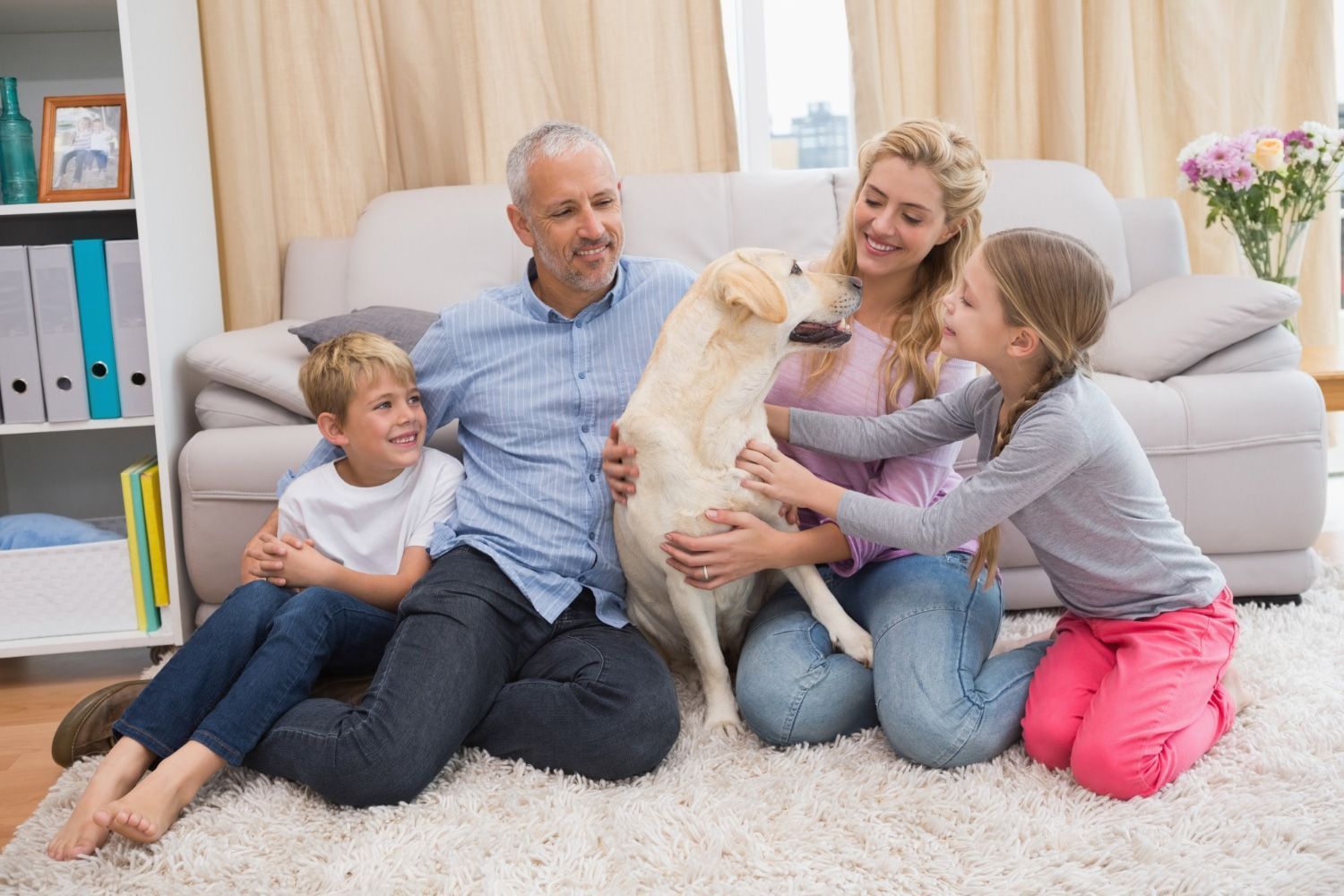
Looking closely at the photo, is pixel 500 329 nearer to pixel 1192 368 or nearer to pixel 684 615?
pixel 684 615

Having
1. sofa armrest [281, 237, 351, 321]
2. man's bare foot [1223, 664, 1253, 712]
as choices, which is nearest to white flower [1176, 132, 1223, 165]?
man's bare foot [1223, 664, 1253, 712]

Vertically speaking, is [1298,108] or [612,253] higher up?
[1298,108]

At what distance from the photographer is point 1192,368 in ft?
7.47

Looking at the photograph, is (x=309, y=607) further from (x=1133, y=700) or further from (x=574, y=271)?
(x=1133, y=700)

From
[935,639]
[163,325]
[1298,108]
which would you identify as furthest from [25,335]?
[1298,108]

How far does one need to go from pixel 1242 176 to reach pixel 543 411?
6.61 ft

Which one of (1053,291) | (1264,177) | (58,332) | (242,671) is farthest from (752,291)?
(1264,177)

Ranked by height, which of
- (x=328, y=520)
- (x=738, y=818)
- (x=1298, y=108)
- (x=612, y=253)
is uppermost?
(x=1298, y=108)

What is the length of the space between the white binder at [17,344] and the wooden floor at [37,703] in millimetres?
536

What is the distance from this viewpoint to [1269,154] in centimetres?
263

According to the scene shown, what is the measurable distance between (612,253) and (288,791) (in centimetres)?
95

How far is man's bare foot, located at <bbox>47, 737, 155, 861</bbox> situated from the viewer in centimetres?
139

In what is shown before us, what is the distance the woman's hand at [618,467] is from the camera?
1.61m

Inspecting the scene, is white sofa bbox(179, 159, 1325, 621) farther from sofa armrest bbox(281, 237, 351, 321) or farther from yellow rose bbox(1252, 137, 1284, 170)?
yellow rose bbox(1252, 137, 1284, 170)
